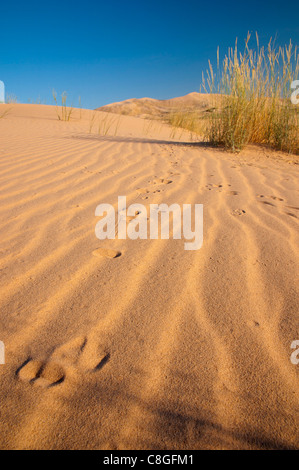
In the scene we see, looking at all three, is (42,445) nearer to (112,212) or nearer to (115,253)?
(115,253)

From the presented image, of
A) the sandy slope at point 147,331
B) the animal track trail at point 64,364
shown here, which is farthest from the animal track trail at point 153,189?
the animal track trail at point 64,364

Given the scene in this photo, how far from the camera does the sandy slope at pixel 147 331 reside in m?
0.83

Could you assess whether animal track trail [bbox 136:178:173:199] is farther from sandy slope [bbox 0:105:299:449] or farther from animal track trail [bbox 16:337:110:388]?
animal track trail [bbox 16:337:110:388]

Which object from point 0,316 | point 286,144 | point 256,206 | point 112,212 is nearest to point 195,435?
point 0,316

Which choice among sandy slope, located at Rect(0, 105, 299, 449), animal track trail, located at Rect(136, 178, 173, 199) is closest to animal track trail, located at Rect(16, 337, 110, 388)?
sandy slope, located at Rect(0, 105, 299, 449)

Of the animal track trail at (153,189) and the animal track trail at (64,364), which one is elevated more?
the animal track trail at (153,189)

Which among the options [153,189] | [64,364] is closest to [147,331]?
[64,364]

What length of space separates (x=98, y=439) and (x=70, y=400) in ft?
0.47

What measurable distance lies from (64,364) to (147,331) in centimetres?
31

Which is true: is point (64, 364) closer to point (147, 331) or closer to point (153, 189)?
point (147, 331)

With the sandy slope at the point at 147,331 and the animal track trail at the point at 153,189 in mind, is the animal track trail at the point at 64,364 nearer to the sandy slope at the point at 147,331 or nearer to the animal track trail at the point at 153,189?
the sandy slope at the point at 147,331

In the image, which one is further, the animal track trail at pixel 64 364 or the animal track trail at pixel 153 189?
the animal track trail at pixel 153 189

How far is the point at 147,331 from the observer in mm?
1146

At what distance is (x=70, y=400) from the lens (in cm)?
89
